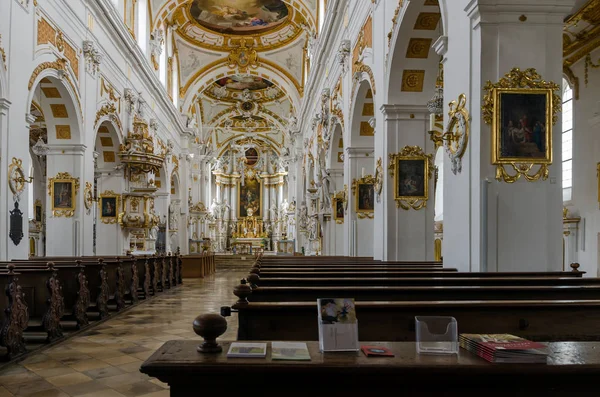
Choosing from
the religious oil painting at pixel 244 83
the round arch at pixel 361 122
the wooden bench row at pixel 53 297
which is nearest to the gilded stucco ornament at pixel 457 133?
the wooden bench row at pixel 53 297

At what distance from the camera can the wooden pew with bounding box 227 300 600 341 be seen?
9.02ft

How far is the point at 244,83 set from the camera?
1089 inches

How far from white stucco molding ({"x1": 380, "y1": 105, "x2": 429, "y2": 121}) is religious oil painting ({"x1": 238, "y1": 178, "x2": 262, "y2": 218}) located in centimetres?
2931

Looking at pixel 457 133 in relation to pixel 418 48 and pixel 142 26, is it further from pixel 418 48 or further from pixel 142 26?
pixel 142 26

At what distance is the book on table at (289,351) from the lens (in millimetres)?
1617

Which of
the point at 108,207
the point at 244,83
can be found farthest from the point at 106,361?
the point at 244,83

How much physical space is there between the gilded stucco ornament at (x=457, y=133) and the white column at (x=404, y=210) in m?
2.91

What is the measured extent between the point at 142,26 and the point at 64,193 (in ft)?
26.1

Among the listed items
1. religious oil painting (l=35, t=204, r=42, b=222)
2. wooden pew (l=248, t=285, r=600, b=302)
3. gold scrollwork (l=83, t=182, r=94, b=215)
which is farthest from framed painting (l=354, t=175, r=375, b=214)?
religious oil painting (l=35, t=204, r=42, b=222)

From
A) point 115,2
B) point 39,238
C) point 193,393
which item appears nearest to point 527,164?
point 193,393

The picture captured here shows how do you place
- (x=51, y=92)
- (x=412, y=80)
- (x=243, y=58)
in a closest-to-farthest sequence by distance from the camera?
1. (x=412, y=80)
2. (x=51, y=92)
3. (x=243, y=58)

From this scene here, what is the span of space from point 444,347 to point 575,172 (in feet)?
33.5

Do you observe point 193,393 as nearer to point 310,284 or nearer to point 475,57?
point 310,284

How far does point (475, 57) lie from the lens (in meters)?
5.12
